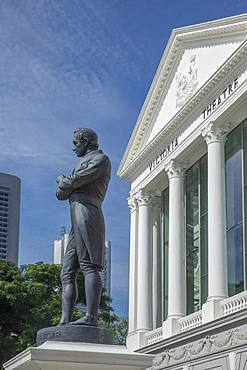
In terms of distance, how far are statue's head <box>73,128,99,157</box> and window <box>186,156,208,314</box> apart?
23.3 metres

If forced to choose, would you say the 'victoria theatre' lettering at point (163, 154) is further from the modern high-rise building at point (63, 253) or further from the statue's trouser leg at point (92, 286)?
the statue's trouser leg at point (92, 286)

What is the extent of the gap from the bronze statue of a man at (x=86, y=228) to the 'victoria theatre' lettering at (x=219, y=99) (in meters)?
21.0

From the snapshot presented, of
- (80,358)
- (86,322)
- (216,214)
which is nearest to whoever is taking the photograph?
(80,358)

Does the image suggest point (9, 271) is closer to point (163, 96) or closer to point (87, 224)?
point (163, 96)

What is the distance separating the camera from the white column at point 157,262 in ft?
124

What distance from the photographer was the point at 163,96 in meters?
37.0

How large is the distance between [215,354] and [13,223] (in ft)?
131

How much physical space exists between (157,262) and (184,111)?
840 centimetres

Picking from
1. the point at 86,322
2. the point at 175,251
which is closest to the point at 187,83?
the point at 175,251

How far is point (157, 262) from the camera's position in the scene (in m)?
38.5

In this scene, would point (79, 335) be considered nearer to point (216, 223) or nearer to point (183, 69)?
point (216, 223)

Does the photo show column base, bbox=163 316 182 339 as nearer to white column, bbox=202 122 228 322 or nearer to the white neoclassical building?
the white neoclassical building

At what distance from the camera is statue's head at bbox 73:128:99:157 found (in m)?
8.98

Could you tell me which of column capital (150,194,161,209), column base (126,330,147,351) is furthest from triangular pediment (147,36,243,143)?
column base (126,330,147,351)
